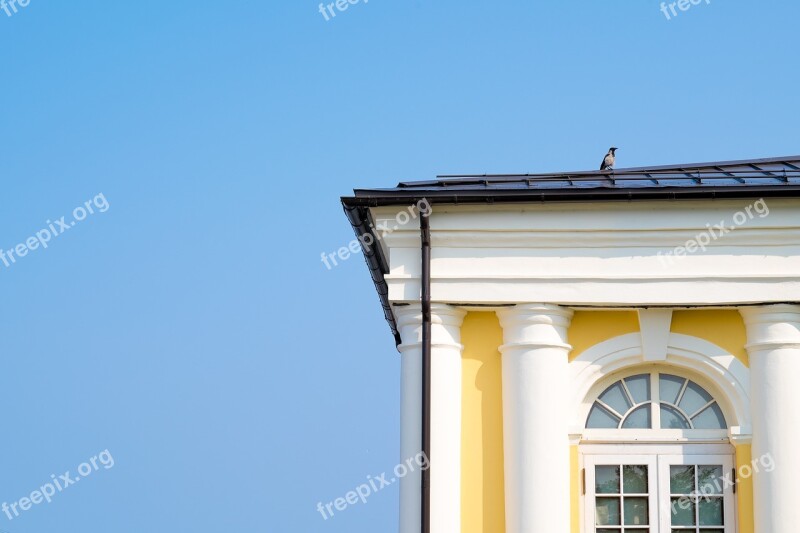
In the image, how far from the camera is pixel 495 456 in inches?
494

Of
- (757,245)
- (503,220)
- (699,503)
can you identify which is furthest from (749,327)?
(503,220)

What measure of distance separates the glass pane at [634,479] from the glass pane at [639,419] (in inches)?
15.9

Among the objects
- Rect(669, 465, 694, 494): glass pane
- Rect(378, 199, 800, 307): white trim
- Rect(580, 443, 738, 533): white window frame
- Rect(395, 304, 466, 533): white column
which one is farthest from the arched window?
Rect(395, 304, 466, 533): white column

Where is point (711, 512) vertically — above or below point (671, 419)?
below

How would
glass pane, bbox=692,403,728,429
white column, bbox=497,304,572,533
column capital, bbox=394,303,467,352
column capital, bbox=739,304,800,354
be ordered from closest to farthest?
white column, bbox=497,304,572,533 < column capital, bbox=739,304,800,354 < column capital, bbox=394,303,467,352 < glass pane, bbox=692,403,728,429

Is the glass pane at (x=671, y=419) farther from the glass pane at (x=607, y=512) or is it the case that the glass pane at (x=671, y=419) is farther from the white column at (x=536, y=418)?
the white column at (x=536, y=418)

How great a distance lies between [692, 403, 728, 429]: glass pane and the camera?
12.7 meters

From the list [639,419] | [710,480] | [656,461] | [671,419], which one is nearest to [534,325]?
[639,419]

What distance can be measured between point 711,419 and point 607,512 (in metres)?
1.41

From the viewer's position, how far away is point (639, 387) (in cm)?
1290

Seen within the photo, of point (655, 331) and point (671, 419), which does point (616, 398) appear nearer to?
point (671, 419)

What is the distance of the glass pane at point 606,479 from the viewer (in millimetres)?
12641

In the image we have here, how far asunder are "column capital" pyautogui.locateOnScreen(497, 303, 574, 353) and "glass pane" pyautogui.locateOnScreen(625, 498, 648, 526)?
1.63 meters

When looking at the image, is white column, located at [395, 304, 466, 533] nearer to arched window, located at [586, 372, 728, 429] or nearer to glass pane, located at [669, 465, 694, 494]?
arched window, located at [586, 372, 728, 429]
